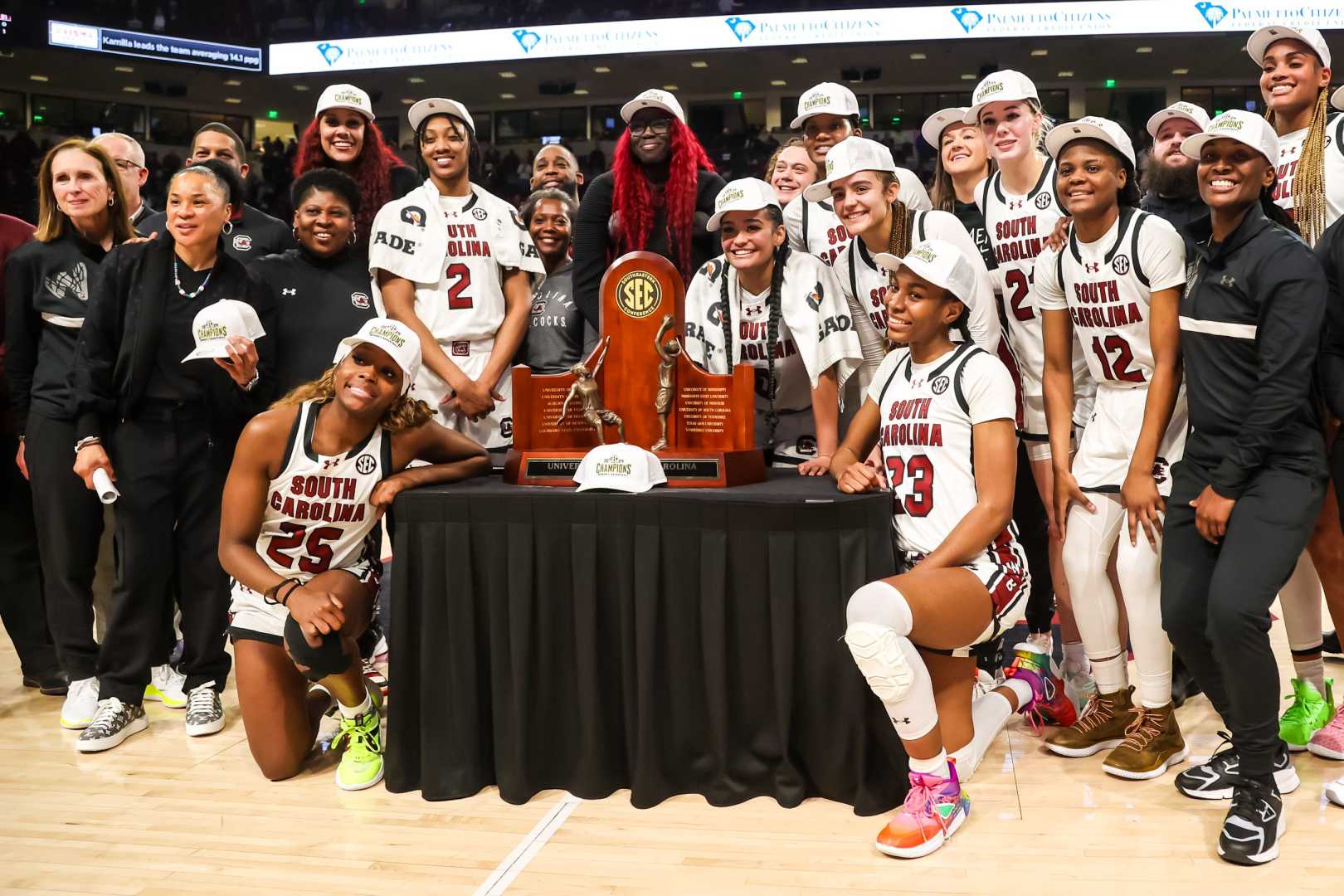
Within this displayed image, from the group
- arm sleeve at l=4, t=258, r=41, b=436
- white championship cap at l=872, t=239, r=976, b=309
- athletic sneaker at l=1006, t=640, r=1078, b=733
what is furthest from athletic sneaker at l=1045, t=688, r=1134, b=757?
arm sleeve at l=4, t=258, r=41, b=436

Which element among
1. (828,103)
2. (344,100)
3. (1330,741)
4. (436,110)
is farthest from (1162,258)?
(344,100)

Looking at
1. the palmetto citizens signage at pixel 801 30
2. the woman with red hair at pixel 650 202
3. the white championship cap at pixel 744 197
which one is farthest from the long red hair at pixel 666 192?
the palmetto citizens signage at pixel 801 30

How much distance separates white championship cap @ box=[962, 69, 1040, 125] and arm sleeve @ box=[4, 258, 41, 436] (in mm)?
3330

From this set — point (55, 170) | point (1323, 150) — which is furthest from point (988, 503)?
point (55, 170)

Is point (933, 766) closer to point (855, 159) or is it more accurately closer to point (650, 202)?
point (855, 159)

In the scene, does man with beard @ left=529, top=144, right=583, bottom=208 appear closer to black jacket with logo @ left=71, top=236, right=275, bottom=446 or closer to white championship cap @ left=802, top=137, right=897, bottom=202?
black jacket with logo @ left=71, top=236, right=275, bottom=446

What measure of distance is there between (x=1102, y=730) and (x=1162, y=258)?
1.42 metres

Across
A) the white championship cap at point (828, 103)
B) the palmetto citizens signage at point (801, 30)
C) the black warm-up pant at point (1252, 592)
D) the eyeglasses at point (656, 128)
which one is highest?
the palmetto citizens signage at point (801, 30)

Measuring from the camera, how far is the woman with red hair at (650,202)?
388 centimetres

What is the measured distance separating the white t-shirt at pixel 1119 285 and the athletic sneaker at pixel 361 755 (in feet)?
7.84

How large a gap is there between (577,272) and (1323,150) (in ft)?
7.95

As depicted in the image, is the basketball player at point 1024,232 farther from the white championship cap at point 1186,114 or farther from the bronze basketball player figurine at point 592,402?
the bronze basketball player figurine at point 592,402

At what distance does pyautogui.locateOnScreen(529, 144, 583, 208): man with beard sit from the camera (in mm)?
5145

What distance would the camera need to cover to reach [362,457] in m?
3.35
